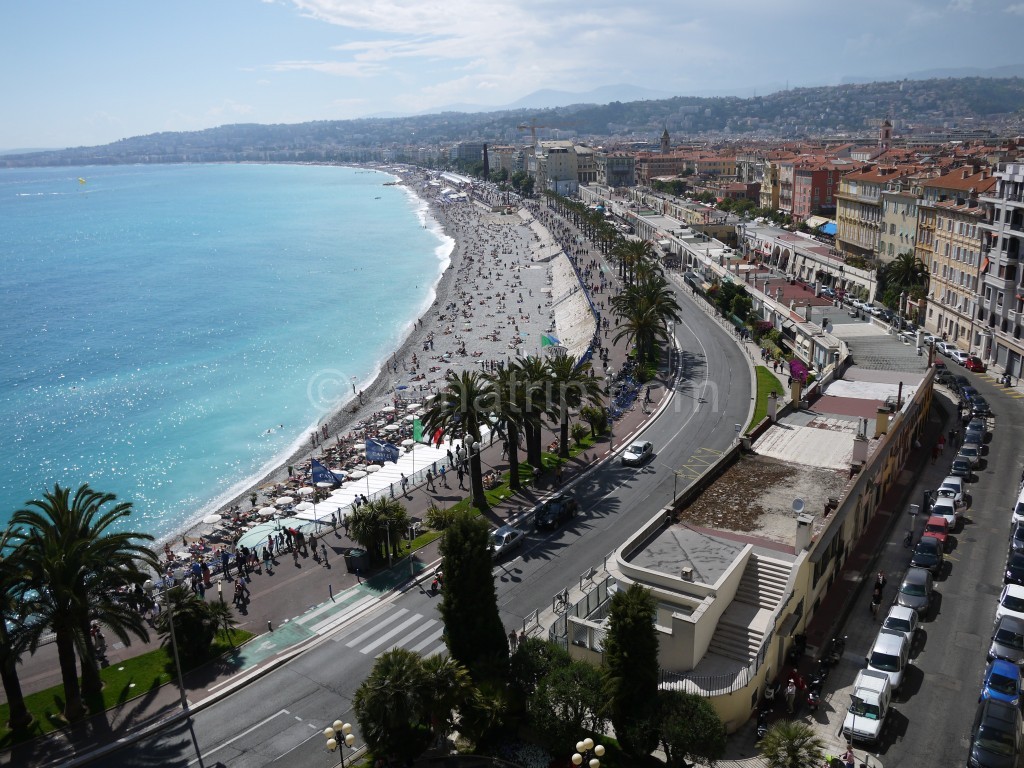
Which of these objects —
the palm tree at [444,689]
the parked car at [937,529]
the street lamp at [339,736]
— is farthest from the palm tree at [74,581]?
the parked car at [937,529]

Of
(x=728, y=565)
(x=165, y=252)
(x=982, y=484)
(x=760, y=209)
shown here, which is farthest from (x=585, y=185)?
(x=728, y=565)

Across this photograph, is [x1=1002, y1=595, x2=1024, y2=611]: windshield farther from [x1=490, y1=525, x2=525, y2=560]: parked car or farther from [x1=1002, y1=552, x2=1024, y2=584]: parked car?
Result: [x1=490, y1=525, x2=525, y2=560]: parked car

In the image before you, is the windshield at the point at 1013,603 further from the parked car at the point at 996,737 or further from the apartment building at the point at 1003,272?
the apartment building at the point at 1003,272

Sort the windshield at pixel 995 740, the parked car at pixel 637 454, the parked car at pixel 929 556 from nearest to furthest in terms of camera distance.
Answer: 1. the windshield at pixel 995 740
2. the parked car at pixel 929 556
3. the parked car at pixel 637 454

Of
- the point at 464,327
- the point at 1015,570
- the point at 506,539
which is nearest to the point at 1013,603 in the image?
the point at 1015,570

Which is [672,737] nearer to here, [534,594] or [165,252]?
[534,594]

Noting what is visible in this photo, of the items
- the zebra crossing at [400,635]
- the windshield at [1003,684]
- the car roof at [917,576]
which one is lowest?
the zebra crossing at [400,635]

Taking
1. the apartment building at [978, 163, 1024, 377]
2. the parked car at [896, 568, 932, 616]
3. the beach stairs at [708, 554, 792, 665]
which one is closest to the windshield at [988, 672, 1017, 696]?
the parked car at [896, 568, 932, 616]
